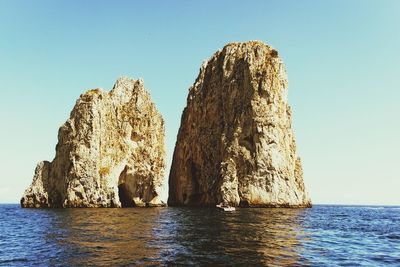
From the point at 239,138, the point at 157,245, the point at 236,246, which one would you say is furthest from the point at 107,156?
the point at 236,246

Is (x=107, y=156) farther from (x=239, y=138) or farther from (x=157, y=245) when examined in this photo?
(x=157, y=245)

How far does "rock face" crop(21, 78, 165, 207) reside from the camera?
244 ft

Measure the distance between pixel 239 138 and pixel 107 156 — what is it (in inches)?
1294

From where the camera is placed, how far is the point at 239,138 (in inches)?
3627

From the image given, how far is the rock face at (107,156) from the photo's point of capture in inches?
2923

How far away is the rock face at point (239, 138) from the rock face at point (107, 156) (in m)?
14.2

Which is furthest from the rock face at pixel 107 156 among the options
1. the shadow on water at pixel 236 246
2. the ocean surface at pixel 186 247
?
the shadow on water at pixel 236 246

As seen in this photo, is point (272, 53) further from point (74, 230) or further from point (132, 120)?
point (74, 230)

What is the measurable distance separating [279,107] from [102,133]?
45.8 metres

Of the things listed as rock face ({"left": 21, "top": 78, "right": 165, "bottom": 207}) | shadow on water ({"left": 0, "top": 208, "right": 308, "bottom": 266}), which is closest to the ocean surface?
shadow on water ({"left": 0, "top": 208, "right": 308, "bottom": 266})

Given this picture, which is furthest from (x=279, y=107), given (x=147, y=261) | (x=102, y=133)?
(x=147, y=261)

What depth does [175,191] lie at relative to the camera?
110 meters

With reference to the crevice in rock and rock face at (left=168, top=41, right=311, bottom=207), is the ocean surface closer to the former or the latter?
rock face at (left=168, top=41, right=311, bottom=207)

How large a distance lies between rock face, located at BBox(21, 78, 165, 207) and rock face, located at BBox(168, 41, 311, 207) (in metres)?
14.2
